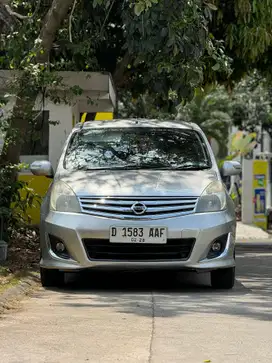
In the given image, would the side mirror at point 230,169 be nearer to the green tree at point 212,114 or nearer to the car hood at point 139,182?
the car hood at point 139,182

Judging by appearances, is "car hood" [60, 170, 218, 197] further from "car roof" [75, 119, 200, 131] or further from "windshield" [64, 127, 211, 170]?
"car roof" [75, 119, 200, 131]

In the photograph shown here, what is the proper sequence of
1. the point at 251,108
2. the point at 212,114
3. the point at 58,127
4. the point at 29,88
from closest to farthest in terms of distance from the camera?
1. the point at 29,88
2. the point at 58,127
3. the point at 251,108
4. the point at 212,114

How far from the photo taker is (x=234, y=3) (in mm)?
16312

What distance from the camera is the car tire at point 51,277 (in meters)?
10.8

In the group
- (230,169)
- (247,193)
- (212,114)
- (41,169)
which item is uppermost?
(41,169)

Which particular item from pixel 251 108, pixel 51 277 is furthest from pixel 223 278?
pixel 251 108

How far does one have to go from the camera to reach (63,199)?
416 inches

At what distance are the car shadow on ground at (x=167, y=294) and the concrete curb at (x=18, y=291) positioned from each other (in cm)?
34

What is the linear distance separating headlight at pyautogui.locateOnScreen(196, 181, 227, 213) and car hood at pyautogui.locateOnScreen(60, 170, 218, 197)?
0.06 meters

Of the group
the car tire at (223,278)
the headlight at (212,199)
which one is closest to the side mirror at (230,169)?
the headlight at (212,199)

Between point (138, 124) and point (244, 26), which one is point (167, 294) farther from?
point (244, 26)

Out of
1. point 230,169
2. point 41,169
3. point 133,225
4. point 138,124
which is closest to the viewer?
point 133,225

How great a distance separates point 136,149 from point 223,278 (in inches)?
72.5

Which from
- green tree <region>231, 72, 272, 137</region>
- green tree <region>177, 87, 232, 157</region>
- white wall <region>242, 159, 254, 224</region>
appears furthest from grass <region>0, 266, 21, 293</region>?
green tree <region>177, 87, 232, 157</region>
